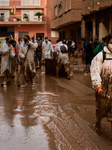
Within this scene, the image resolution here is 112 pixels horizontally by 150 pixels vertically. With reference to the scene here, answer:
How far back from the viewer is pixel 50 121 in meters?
6.12

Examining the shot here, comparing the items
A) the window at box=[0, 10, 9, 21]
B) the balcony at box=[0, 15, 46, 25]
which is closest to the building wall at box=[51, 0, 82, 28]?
the balcony at box=[0, 15, 46, 25]

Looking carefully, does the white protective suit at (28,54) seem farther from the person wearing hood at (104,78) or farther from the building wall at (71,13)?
the building wall at (71,13)

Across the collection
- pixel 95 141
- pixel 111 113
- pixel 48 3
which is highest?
pixel 48 3

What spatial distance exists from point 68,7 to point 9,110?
23.9 meters

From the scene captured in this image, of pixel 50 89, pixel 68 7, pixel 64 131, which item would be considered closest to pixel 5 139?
pixel 64 131

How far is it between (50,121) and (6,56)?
5764mm

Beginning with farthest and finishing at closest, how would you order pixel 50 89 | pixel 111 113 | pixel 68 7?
pixel 68 7 → pixel 50 89 → pixel 111 113

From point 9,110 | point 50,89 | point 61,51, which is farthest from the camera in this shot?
point 61,51

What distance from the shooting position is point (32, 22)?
4544 cm

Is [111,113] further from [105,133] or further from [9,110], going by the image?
[9,110]

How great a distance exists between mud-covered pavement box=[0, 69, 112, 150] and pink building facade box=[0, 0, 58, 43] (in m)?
36.6

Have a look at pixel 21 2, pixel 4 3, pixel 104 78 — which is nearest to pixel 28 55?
pixel 104 78

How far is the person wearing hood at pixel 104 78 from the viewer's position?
4934mm

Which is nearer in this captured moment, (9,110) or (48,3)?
(9,110)
